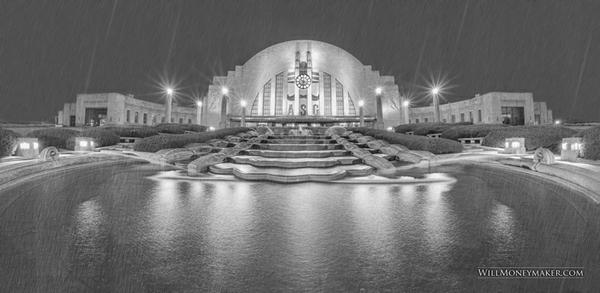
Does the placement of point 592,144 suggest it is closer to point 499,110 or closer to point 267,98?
point 499,110

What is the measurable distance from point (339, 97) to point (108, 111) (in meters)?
36.3

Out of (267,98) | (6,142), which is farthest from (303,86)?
(6,142)

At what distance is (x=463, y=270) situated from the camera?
223cm

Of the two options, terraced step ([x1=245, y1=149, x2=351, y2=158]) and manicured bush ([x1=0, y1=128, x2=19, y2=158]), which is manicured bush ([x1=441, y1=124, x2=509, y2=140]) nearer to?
terraced step ([x1=245, y1=149, x2=351, y2=158])

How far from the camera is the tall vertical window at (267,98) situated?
161 feet

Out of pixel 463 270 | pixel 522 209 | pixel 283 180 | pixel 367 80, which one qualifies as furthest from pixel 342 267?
pixel 367 80

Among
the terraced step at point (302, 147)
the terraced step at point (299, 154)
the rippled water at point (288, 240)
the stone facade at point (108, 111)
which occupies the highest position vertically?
the stone facade at point (108, 111)

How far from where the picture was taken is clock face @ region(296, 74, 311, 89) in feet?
153

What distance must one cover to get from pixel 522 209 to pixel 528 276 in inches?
99.8

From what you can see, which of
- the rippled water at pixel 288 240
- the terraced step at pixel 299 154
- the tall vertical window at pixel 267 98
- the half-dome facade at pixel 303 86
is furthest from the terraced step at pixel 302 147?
the tall vertical window at pixel 267 98

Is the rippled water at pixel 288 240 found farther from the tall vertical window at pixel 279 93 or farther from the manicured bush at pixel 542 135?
the tall vertical window at pixel 279 93

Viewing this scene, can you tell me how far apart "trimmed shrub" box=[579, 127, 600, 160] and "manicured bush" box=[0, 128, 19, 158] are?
17.5m

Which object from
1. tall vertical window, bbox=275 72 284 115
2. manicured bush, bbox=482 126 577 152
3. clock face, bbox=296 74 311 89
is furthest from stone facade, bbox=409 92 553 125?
manicured bush, bbox=482 126 577 152

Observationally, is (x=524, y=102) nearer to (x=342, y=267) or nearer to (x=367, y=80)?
(x=367, y=80)
